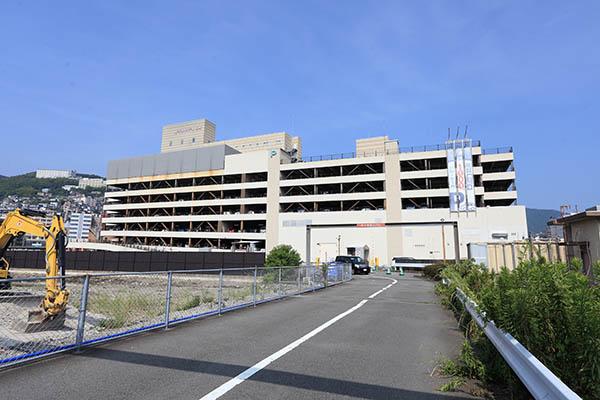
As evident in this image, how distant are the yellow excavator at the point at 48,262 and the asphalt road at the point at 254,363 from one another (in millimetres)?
5706

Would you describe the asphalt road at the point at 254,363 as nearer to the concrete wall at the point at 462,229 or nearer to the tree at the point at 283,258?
the tree at the point at 283,258

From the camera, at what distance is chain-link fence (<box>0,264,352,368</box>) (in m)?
6.98

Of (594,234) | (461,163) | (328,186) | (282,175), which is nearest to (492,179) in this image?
(461,163)

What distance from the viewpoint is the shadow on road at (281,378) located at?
13.8 ft

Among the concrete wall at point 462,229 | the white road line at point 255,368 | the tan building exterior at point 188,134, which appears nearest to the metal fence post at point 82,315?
the white road line at point 255,368

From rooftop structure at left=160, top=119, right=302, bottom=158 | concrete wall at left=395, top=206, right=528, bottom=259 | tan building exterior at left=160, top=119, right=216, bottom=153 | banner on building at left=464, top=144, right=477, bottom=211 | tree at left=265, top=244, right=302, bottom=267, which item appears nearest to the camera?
tree at left=265, top=244, right=302, bottom=267

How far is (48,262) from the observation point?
12.1m

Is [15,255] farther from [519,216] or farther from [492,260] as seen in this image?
[519,216]

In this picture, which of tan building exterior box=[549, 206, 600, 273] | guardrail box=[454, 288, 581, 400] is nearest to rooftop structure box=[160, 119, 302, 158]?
tan building exterior box=[549, 206, 600, 273]

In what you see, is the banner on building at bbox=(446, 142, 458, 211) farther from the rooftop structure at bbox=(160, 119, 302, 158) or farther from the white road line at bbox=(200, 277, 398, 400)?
the rooftop structure at bbox=(160, 119, 302, 158)

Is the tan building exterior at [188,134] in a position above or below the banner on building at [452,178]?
above

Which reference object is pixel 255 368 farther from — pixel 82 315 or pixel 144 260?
pixel 144 260

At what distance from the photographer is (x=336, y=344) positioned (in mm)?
6695

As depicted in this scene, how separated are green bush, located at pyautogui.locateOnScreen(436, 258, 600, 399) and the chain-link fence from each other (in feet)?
21.2
